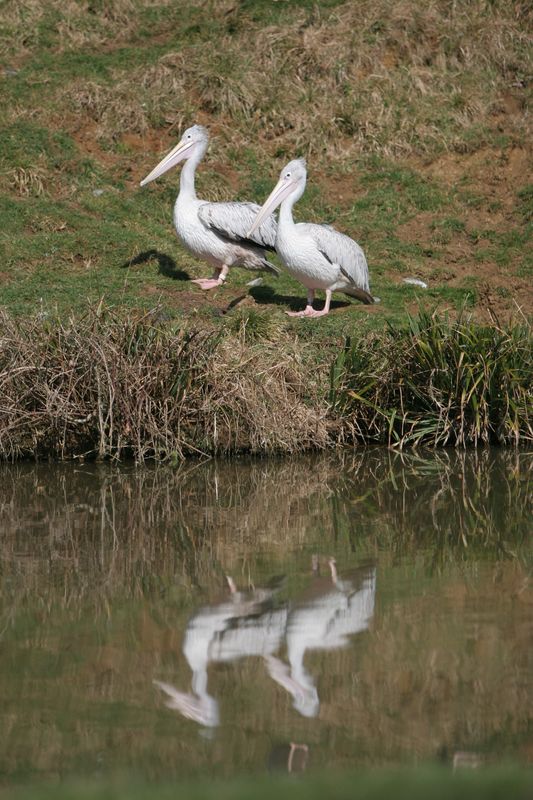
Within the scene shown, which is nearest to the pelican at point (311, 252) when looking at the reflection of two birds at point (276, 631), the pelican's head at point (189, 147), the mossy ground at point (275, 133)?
the mossy ground at point (275, 133)

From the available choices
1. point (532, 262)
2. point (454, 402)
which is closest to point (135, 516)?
point (454, 402)

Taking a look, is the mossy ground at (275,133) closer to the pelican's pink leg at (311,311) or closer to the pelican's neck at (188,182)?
the pelican's pink leg at (311,311)

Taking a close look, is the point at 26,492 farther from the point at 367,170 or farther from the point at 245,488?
the point at 367,170

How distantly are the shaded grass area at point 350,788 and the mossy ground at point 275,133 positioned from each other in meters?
8.91

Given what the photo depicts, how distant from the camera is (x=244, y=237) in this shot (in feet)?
39.9

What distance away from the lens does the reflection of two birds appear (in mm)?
4645

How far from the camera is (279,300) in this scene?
1234 cm

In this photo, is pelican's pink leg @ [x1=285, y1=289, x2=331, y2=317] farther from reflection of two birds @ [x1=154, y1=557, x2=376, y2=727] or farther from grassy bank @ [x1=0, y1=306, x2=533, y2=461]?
reflection of two birds @ [x1=154, y1=557, x2=376, y2=727]

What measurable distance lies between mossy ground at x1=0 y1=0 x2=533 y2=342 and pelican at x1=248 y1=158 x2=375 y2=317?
0.61 m

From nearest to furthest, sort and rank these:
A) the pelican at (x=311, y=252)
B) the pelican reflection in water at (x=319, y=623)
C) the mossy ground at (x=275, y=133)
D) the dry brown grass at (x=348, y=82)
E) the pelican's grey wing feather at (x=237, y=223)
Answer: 1. the pelican reflection in water at (x=319, y=623)
2. the pelican at (x=311, y=252)
3. the pelican's grey wing feather at (x=237, y=223)
4. the mossy ground at (x=275, y=133)
5. the dry brown grass at (x=348, y=82)

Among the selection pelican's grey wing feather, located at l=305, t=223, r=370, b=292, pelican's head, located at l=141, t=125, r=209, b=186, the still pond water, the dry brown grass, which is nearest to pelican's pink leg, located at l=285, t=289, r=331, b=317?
pelican's grey wing feather, located at l=305, t=223, r=370, b=292

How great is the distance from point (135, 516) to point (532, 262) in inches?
297

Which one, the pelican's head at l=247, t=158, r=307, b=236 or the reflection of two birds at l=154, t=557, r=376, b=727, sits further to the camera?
the pelican's head at l=247, t=158, r=307, b=236

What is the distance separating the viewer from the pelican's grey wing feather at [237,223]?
12117 mm
